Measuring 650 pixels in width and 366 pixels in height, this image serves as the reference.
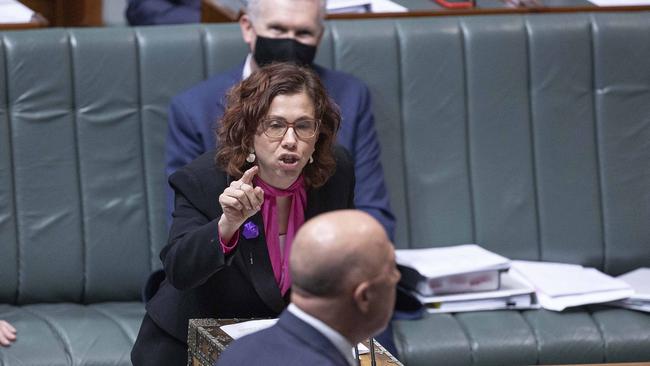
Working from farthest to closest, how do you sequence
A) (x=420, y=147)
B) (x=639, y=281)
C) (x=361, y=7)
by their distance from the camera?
1. (x=361, y=7)
2. (x=420, y=147)
3. (x=639, y=281)

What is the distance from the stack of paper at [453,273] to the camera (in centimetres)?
359

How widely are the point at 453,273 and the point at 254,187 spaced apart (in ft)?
3.27

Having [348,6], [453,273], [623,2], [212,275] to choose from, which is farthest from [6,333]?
[623,2]

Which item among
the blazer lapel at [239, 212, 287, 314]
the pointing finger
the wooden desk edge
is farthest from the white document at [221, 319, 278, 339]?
the wooden desk edge

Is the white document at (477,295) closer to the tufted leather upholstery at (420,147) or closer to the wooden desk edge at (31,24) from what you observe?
the tufted leather upholstery at (420,147)

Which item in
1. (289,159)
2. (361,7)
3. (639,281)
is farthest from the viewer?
(361,7)

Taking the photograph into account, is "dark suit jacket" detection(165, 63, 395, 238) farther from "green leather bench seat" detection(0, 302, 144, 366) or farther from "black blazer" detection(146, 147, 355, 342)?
"black blazer" detection(146, 147, 355, 342)

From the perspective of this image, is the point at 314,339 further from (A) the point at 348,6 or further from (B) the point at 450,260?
(A) the point at 348,6

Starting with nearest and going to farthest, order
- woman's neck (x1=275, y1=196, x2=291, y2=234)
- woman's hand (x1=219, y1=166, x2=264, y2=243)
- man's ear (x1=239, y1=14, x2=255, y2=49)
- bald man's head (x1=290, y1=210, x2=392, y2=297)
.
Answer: bald man's head (x1=290, y1=210, x2=392, y2=297), woman's hand (x1=219, y1=166, x2=264, y2=243), woman's neck (x1=275, y1=196, x2=291, y2=234), man's ear (x1=239, y1=14, x2=255, y2=49)

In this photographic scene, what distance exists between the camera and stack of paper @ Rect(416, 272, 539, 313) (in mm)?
3627

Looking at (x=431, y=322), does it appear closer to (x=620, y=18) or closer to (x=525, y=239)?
(x=525, y=239)

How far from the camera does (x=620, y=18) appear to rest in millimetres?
4098

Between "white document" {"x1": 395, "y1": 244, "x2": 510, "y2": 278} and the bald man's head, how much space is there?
183 cm

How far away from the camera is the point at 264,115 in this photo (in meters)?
2.79
